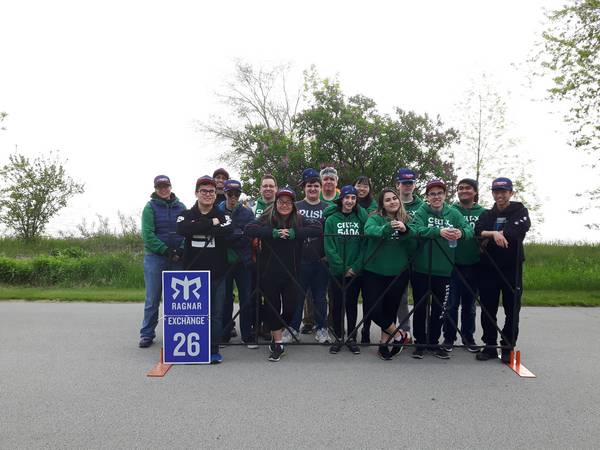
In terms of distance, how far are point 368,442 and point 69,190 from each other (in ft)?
48.8

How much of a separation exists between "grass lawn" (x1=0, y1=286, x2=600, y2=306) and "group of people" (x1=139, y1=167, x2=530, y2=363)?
11.7 feet

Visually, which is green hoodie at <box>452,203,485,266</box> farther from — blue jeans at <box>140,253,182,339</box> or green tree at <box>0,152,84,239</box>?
green tree at <box>0,152,84,239</box>

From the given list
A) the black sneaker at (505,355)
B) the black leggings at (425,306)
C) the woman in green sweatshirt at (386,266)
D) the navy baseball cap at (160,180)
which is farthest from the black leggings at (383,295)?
the navy baseball cap at (160,180)

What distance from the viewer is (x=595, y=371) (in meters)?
4.75

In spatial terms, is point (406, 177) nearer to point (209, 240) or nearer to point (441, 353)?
point (441, 353)

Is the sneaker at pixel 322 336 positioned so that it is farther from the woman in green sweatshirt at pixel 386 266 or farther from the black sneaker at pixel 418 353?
the black sneaker at pixel 418 353

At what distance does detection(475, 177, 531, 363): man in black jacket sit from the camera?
488 cm

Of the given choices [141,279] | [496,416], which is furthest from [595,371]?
[141,279]

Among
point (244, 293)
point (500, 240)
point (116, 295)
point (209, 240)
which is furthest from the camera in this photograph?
point (116, 295)

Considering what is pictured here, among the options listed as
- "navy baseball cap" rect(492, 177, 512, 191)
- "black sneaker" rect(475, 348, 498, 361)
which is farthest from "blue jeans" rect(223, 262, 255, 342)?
"navy baseball cap" rect(492, 177, 512, 191)

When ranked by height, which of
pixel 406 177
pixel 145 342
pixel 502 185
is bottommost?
pixel 145 342

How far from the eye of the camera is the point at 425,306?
16.9 feet

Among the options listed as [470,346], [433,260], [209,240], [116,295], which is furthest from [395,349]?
[116,295]

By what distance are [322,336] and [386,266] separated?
4.26ft
